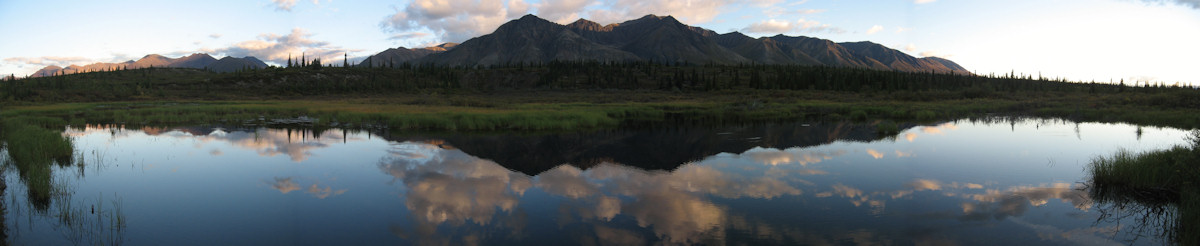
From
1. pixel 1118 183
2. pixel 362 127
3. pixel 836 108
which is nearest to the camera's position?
pixel 1118 183

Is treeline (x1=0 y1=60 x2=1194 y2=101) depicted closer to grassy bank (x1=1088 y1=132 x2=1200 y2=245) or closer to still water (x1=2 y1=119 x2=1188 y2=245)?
still water (x1=2 y1=119 x2=1188 y2=245)

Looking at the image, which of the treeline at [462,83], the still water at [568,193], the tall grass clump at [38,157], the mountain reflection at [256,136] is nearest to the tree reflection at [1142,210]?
the still water at [568,193]

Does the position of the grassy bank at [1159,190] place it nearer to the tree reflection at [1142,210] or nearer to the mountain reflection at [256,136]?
the tree reflection at [1142,210]

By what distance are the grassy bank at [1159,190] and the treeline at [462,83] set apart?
3081 inches

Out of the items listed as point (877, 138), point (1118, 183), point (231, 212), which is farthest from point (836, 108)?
point (231, 212)

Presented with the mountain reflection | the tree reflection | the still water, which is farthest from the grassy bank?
the mountain reflection

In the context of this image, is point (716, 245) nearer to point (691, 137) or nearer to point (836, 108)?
point (691, 137)

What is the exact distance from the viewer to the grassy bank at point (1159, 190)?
11.3 metres

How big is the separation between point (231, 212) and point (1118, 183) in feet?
80.4

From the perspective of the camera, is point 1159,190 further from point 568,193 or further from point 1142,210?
point 568,193

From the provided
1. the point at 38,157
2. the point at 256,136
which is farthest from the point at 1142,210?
the point at 256,136

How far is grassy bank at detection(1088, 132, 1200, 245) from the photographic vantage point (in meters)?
11.3

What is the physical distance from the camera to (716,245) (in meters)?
11.3

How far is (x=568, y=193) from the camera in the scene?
666 inches
